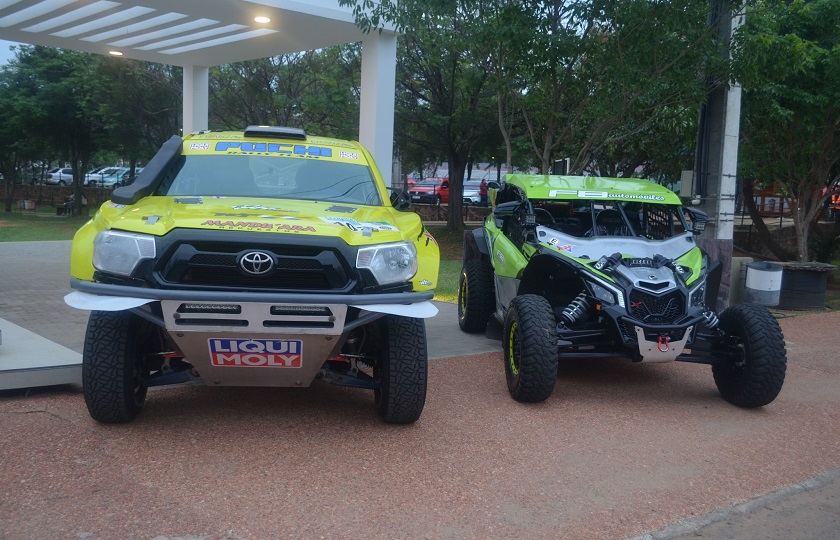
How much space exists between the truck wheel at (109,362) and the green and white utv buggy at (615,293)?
2884 millimetres

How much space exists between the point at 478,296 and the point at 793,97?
285 inches

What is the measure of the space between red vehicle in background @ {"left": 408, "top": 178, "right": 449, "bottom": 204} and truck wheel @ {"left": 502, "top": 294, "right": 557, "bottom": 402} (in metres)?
28.7

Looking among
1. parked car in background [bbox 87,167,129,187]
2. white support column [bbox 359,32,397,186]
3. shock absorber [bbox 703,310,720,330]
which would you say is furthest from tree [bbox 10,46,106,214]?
shock absorber [bbox 703,310,720,330]

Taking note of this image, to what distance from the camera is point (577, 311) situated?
6.82m

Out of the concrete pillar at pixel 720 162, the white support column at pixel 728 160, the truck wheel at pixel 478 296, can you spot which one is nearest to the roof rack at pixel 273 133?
the truck wheel at pixel 478 296

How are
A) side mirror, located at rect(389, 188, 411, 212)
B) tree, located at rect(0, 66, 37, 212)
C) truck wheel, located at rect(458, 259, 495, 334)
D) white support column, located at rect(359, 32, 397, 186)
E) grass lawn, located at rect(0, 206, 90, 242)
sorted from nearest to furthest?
side mirror, located at rect(389, 188, 411, 212)
truck wheel, located at rect(458, 259, 495, 334)
white support column, located at rect(359, 32, 397, 186)
grass lawn, located at rect(0, 206, 90, 242)
tree, located at rect(0, 66, 37, 212)

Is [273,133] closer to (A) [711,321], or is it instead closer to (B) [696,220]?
(A) [711,321]

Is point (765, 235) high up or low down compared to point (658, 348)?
up

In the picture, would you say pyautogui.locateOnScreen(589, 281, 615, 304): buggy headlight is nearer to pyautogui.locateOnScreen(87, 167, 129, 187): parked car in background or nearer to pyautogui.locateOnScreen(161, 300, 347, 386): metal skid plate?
pyautogui.locateOnScreen(161, 300, 347, 386): metal skid plate

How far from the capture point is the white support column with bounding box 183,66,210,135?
1733cm

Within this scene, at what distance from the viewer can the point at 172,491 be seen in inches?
177

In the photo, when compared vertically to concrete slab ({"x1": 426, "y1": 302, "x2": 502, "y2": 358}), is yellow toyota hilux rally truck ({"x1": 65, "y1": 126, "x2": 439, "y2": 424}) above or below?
above

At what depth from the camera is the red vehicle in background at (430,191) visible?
3666cm

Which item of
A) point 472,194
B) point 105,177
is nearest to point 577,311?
point 472,194
